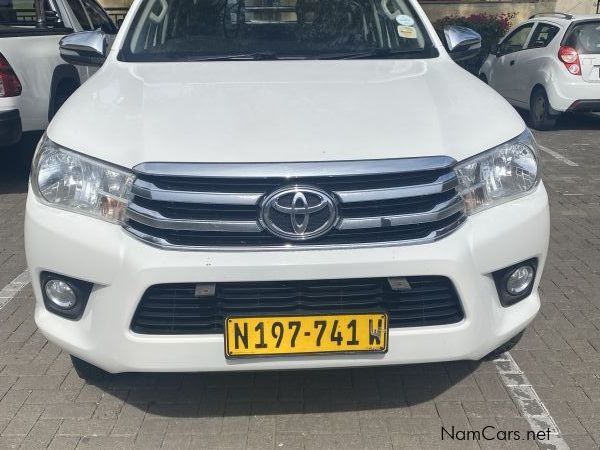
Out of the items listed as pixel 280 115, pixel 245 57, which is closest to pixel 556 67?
pixel 245 57

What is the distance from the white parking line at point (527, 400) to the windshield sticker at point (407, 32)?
1781 mm

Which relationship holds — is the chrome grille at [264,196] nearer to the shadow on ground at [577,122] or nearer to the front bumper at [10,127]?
the front bumper at [10,127]

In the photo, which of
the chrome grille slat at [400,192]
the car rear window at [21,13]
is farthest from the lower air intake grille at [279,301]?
the car rear window at [21,13]

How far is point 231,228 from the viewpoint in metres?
2.60

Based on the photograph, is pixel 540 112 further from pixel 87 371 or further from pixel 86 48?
pixel 87 371

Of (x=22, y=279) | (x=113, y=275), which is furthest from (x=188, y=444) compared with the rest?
(x=22, y=279)

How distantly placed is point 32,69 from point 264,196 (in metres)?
4.53

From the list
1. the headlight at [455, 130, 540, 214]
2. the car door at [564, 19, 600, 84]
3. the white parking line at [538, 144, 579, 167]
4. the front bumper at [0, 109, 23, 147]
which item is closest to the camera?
the headlight at [455, 130, 540, 214]

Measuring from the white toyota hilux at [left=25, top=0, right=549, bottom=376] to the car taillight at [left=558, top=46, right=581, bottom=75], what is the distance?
690 centimetres

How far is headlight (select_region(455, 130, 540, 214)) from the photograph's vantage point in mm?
2785

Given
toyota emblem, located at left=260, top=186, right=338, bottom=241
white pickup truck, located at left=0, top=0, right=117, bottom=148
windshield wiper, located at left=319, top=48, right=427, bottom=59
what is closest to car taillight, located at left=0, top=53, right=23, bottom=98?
white pickup truck, located at left=0, top=0, right=117, bottom=148

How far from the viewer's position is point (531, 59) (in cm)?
1012

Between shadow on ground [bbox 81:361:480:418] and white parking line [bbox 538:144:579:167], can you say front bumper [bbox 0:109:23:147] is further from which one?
white parking line [bbox 538:144:579:167]

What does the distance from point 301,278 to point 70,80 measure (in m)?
5.35
